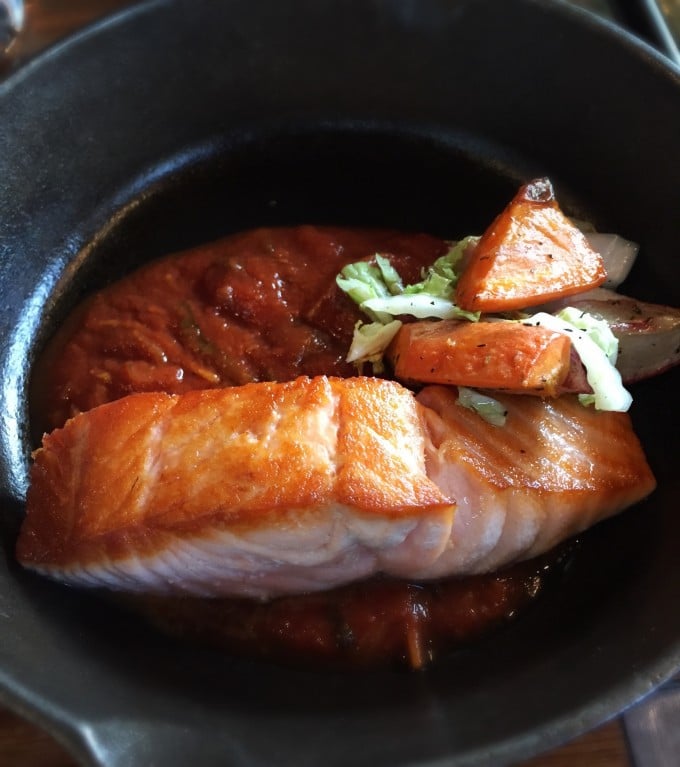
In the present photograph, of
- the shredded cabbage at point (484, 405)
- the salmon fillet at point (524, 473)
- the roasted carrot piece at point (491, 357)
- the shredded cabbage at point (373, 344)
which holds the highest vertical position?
the roasted carrot piece at point (491, 357)

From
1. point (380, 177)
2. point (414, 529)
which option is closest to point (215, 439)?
point (414, 529)

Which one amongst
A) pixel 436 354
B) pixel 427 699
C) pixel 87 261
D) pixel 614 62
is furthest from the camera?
pixel 87 261

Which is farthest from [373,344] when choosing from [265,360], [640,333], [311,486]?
[640,333]

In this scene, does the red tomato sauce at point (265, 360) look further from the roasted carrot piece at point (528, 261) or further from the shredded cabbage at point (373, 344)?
the roasted carrot piece at point (528, 261)

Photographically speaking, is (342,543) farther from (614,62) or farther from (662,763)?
(614,62)

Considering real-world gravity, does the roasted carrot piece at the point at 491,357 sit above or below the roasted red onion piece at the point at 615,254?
below

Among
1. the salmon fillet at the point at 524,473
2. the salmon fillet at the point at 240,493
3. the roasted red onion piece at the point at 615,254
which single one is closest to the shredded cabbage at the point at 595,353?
the salmon fillet at the point at 524,473
